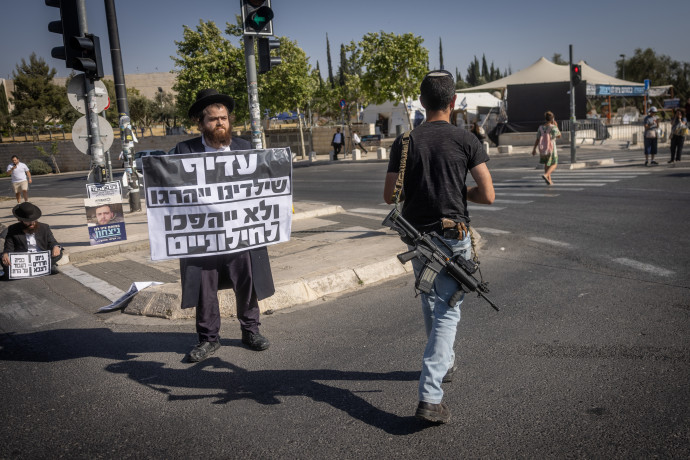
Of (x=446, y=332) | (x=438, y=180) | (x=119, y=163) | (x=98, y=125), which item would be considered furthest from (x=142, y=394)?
(x=119, y=163)

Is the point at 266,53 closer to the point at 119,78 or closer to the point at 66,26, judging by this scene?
the point at 66,26

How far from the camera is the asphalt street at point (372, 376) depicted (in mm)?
2838

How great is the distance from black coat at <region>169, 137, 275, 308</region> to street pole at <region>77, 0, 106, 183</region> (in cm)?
475

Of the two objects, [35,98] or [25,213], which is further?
[35,98]

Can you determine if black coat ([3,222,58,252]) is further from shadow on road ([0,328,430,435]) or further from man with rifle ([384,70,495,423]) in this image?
man with rifle ([384,70,495,423])

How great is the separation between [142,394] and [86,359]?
0.96 metres

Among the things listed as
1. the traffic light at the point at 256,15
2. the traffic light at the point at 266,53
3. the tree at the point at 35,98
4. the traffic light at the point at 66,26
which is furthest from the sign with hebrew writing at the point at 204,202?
the tree at the point at 35,98

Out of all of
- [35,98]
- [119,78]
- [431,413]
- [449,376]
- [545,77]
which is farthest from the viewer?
[35,98]

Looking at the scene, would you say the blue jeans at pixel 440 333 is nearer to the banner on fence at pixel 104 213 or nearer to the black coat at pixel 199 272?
the black coat at pixel 199 272

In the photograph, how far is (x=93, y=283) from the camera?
6617 millimetres

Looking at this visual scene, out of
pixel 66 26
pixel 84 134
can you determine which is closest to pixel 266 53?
pixel 66 26

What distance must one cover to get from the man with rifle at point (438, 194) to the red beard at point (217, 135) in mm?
1636

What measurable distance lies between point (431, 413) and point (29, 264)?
21.0 feet

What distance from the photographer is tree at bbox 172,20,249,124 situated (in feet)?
120
